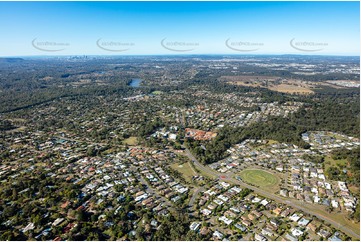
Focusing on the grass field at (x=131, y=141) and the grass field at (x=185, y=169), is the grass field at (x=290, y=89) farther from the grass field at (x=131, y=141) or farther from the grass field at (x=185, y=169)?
the grass field at (x=185, y=169)

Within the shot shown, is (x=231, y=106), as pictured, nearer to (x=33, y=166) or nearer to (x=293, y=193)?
(x=293, y=193)

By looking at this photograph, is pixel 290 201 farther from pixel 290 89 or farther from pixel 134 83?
pixel 134 83

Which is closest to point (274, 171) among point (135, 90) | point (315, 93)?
point (315, 93)

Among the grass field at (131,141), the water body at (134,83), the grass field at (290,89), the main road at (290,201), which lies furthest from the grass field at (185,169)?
the water body at (134,83)

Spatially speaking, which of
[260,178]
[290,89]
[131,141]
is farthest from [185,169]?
[290,89]

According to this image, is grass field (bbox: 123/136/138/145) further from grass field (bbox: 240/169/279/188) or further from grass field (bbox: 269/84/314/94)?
grass field (bbox: 269/84/314/94)

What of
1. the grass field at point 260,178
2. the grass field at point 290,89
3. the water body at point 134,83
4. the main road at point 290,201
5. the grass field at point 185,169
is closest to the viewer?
the main road at point 290,201

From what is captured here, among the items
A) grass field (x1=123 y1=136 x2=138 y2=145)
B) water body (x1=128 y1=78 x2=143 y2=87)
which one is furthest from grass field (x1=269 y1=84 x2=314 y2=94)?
grass field (x1=123 y1=136 x2=138 y2=145)
